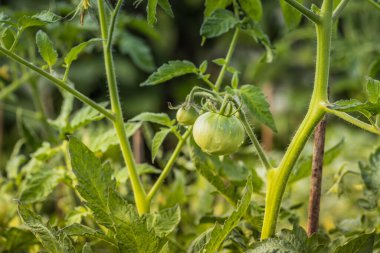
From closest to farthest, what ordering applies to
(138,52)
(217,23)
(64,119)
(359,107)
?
(359,107)
(217,23)
(64,119)
(138,52)

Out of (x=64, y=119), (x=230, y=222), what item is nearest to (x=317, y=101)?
(x=230, y=222)

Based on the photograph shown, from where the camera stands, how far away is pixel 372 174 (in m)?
0.97

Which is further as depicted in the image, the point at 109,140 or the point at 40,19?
the point at 109,140

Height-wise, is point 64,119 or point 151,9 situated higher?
point 151,9

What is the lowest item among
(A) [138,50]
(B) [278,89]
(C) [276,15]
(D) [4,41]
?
(B) [278,89]

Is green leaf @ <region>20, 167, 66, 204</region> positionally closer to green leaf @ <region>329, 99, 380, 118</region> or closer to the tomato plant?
the tomato plant

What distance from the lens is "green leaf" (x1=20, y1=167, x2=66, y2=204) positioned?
0.98 metres

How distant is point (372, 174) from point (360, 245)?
249 millimetres

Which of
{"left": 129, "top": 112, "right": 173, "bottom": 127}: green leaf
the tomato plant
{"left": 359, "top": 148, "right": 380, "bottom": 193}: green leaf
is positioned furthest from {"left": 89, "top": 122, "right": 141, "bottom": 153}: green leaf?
→ {"left": 359, "top": 148, "right": 380, "bottom": 193}: green leaf

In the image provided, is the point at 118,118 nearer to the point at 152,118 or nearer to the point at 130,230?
the point at 152,118

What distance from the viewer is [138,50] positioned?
1436 mm

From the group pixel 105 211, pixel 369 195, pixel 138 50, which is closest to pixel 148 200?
pixel 105 211

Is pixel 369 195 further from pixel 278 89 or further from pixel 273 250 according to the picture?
pixel 278 89

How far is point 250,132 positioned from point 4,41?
1.09ft
